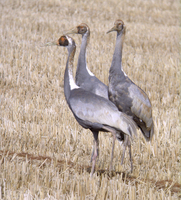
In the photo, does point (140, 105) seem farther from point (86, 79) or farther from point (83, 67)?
point (83, 67)

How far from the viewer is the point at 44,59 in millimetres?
9125

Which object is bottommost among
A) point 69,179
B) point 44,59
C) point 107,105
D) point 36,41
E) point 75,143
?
point 69,179

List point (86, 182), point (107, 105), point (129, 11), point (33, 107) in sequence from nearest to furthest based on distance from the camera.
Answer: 1. point (86, 182)
2. point (107, 105)
3. point (33, 107)
4. point (129, 11)

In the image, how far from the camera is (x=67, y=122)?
17.6 feet

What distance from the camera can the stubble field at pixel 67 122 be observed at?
329cm

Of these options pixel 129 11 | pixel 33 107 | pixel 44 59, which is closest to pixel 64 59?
pixel 44 59

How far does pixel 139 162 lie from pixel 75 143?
3.12ft

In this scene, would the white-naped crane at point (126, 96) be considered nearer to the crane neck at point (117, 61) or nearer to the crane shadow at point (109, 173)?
the crane neck at point (117, 61)

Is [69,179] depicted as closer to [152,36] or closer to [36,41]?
[36,41]

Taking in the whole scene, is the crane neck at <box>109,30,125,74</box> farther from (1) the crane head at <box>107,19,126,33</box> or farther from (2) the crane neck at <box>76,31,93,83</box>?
(2) the crane neck at <box>76,31,93,83</box>

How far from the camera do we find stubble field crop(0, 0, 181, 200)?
3293 mm

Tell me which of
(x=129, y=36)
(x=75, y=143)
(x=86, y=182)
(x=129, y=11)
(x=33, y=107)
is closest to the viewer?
(x=86, y=182)

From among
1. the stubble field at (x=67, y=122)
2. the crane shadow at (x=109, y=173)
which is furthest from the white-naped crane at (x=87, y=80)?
the crane shadow at (x=109, y=173)

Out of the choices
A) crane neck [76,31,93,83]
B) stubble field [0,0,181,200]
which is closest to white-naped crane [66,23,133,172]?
crane neck [76,31,93,83]
